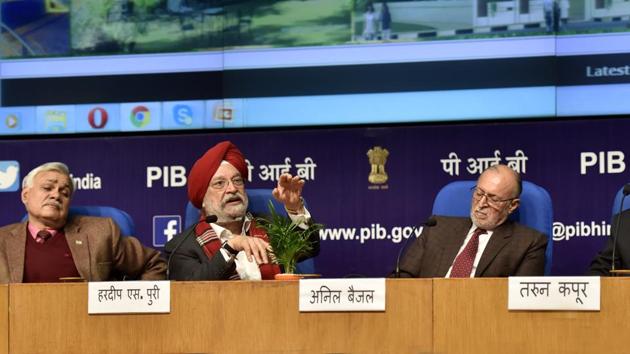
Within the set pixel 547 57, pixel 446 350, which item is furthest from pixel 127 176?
pixel 446 350

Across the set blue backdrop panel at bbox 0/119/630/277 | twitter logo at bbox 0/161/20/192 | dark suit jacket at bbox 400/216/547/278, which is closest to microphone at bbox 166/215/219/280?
dark suit jacket at bbox 400/216/547/278

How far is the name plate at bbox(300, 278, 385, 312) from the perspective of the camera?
501 cm

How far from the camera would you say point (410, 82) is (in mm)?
7113

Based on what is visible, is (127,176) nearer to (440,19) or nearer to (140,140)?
(140,140)

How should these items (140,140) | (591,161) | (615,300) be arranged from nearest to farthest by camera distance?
(615,300) → (591,161) → (140,140)

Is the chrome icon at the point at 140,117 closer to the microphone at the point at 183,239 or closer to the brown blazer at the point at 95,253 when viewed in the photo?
the brown blazer at the point at 95,253

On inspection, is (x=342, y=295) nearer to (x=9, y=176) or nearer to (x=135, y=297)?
(x=135, y=297)

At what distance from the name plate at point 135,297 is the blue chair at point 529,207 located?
1.73 meters

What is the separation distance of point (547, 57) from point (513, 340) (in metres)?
2.41

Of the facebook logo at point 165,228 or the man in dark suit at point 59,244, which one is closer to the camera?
the man in dark suit at point 59,244

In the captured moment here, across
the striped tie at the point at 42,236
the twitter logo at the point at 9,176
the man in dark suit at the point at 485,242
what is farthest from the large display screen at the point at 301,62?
the striped tie at the point at 42,236

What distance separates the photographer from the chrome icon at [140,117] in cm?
736

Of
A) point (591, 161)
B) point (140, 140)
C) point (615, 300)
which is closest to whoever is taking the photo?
point (615, 300)

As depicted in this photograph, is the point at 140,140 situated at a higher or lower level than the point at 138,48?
lower
